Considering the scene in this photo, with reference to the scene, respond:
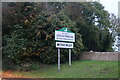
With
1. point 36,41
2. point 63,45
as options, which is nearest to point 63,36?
point 63,45

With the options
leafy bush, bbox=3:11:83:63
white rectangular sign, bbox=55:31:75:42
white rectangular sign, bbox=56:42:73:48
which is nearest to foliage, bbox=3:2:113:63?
leafy bush, bbox=3:11:83:63

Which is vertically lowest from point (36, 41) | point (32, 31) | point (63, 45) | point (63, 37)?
point (63, 45)

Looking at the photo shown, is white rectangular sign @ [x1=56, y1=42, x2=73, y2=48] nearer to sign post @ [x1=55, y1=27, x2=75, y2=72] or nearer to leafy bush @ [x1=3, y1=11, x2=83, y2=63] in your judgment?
sign post @ [x1=55, y1=27, x2=75, y2=72]

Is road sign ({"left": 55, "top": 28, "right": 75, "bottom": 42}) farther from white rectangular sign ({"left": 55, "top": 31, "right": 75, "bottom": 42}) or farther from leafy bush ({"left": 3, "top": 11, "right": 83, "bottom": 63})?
leafy bush ({"left": 3, "top": 11, "right": 83, "bottom": 63})

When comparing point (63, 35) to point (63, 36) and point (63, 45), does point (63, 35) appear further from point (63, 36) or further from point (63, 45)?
point (63, 45)

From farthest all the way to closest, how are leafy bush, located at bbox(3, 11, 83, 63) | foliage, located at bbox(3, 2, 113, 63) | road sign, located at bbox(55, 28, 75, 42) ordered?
foliage, located at bbox(3, 2, 113, 63) → leafy bush, located at bbox(3, 11, 83, 63) → road sign, located at bbox(55, 28, 75, 42)

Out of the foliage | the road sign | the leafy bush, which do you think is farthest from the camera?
the foliage

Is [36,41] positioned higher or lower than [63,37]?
lower

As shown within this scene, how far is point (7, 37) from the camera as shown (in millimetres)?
14203

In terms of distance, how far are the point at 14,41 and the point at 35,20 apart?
2.08 metres

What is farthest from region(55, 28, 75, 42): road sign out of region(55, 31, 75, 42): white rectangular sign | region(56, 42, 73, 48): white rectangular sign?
region(56, 42, 73, 48): white rectangular sign

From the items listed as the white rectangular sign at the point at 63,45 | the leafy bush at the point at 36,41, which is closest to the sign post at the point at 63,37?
the white rectangular sign at the point at 63,45

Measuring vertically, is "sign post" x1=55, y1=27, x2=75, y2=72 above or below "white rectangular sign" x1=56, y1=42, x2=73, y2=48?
above

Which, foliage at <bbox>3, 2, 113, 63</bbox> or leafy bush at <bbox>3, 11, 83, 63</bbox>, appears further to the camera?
foliage at <bbox>3, 2, 113, 63</bbox>
